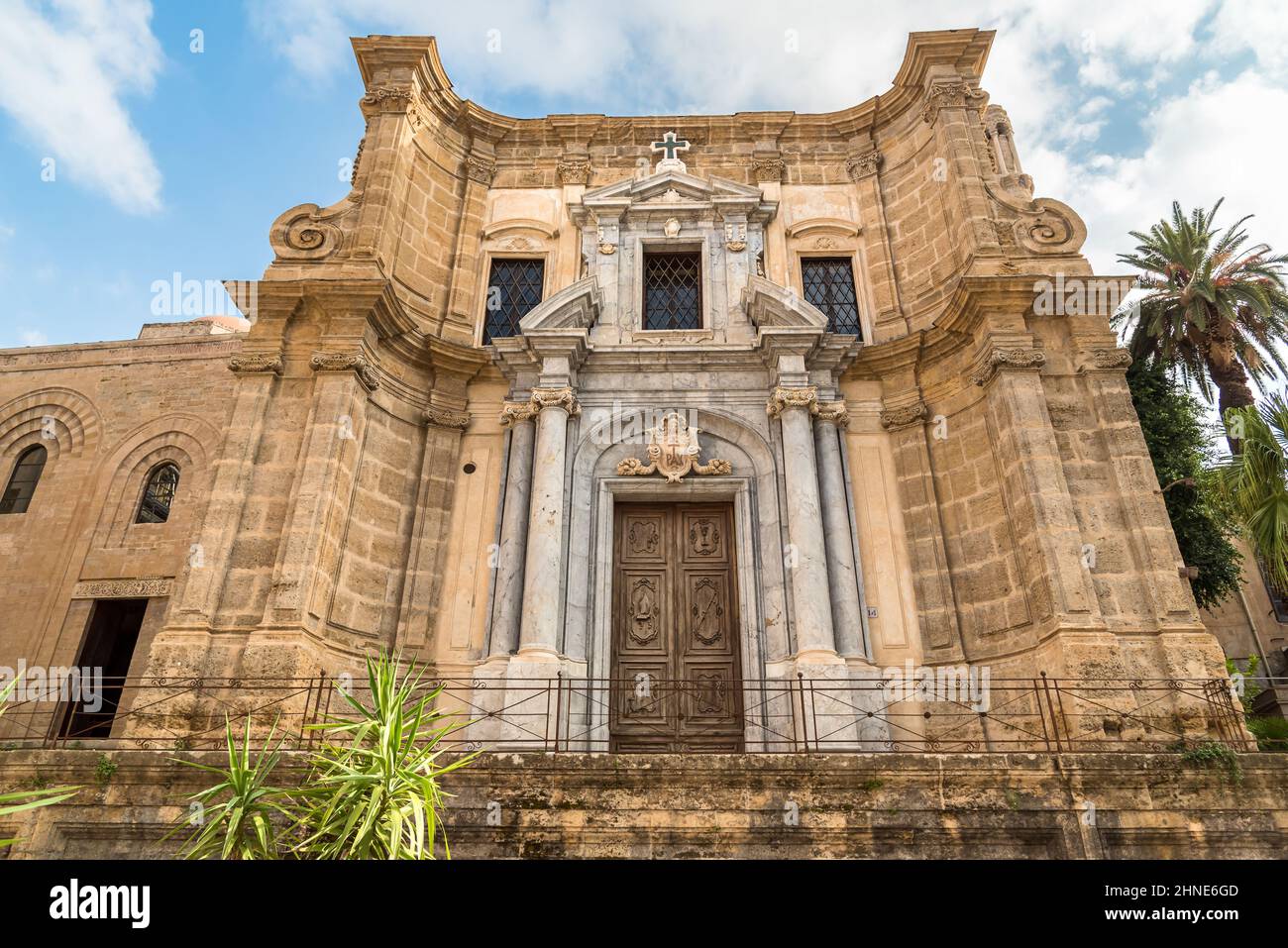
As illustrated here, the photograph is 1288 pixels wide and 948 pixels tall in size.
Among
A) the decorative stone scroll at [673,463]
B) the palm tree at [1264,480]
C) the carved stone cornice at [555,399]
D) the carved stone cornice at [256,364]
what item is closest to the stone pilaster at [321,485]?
the carved stone cornice at [256,364]

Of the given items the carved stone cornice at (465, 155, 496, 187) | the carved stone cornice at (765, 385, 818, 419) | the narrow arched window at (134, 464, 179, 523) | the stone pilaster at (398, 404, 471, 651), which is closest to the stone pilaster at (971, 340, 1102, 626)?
the carved stone cornice at (765, 385, 818, 419)

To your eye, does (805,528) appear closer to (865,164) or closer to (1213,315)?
(865,164)

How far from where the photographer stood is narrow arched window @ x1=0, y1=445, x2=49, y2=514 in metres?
18.3

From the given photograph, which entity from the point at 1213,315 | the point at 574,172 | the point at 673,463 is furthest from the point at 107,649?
the point at 1213,315

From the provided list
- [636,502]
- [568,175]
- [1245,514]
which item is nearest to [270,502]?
[636,502]

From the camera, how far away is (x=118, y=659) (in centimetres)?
1731

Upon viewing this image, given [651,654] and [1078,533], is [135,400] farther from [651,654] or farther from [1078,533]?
[1078,533]

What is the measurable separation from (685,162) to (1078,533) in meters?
9.67

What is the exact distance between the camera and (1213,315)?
1945 centimetres

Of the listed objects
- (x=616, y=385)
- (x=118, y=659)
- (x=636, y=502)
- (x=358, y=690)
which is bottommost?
(x=358, y=690)

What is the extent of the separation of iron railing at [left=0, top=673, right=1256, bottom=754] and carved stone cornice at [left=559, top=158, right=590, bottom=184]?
30.7 feet

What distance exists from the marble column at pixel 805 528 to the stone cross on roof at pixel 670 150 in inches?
207

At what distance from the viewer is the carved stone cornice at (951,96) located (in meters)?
14.0

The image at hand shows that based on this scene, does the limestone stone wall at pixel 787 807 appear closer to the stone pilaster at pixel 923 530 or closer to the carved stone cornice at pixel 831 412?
the stone pilaster at pixel 923 530
